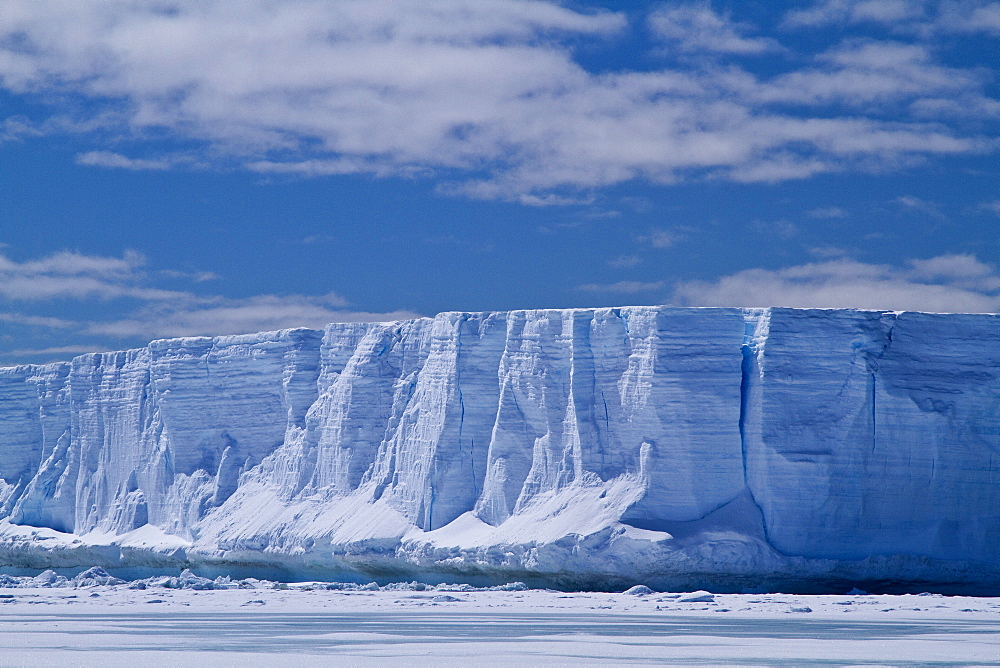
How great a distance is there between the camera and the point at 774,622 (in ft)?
54.7

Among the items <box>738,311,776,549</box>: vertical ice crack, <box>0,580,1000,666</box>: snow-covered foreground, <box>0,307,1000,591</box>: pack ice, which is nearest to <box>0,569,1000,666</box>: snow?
<box>0,580,1000,666</box>: snow-covered foreground

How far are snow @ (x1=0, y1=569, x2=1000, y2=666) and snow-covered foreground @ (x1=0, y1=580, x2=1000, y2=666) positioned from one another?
24 millimetres

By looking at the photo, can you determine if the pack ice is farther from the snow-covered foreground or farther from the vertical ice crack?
the snow-covered foreground

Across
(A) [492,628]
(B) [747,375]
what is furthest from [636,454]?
(A) [492,628]

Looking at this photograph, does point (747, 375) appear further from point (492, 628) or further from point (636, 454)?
point (492, 628)

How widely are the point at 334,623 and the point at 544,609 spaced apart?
3500 mm

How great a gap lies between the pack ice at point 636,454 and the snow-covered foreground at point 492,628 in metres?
→ 1.02

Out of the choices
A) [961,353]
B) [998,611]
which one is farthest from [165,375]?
[998,611]

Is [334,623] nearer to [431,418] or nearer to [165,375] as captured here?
[431,418]

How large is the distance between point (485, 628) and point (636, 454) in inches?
316

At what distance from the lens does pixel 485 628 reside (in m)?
15.7

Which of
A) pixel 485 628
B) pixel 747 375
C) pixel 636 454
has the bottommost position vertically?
pixel 485 628

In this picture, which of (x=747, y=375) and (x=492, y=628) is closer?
(x=492, y=628)

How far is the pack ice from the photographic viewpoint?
2234 cm
